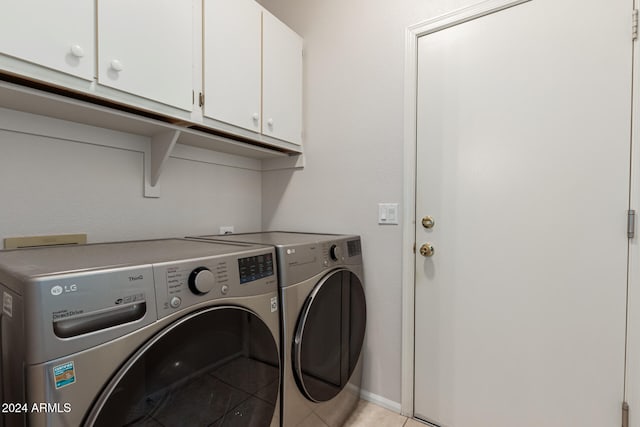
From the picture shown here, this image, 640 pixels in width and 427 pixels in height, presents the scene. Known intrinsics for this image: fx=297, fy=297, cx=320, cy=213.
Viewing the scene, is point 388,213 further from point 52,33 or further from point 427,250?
point 52,33

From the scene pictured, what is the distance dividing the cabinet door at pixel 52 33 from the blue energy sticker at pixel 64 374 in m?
0.85

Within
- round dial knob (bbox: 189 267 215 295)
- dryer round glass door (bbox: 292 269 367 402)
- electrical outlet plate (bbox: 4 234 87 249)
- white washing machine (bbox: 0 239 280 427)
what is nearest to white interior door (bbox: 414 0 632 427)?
dryer round glass door (bbox: 292 269 367 402)

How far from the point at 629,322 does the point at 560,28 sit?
118 centimetres

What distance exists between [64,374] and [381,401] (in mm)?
1540

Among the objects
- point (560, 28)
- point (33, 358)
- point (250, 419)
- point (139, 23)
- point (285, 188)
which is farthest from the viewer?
point (285, 188)

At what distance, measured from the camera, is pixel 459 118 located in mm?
1449

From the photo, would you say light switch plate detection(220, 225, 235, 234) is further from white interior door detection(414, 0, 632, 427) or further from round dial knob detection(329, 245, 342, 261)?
white interior door detection(414, 0, 632, 427)

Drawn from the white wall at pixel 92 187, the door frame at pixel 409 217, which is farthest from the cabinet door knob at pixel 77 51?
the door frame at pixel 409 217

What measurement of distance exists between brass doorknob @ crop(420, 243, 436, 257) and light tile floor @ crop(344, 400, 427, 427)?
86 cm

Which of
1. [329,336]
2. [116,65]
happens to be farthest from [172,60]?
[329,336]

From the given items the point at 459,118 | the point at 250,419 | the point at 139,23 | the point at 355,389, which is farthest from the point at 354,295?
the point at 139,23

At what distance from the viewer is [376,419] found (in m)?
1.53

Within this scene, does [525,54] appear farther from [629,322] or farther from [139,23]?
[139,23]

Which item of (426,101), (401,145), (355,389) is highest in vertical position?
(426,101)
